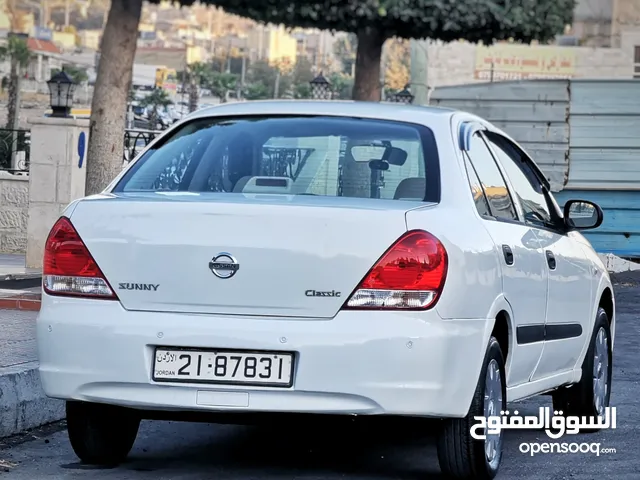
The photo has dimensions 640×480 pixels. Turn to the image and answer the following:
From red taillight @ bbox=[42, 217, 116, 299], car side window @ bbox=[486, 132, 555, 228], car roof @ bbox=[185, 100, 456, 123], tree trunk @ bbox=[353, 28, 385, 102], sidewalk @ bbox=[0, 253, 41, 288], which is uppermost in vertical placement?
tree trunk @ bbox=[353, 28, 385, 102]

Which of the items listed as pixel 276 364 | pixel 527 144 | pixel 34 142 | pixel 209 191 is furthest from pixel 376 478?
pixel 527 144

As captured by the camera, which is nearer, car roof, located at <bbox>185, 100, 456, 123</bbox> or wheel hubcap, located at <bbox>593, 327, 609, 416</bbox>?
car roof, located at <bbox>185, 100, 456, 123</bbox>

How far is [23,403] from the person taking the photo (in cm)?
726

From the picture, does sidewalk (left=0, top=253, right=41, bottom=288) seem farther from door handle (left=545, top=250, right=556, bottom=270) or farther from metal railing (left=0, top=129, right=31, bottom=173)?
door handle (left=545, top=250, right=556, bottom=270)

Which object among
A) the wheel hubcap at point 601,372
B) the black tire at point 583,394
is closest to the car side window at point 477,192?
the black tire at point 583,394

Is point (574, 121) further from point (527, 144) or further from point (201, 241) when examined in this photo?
point (201, 241)

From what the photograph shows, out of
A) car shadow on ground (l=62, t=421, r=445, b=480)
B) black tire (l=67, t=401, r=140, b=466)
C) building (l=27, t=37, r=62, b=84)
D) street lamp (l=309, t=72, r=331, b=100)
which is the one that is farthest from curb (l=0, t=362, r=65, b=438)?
building (l=27, t=37, r=62, b=84)

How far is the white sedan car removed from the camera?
5312 millimetres

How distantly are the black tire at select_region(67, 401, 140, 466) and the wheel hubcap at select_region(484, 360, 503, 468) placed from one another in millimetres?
1370

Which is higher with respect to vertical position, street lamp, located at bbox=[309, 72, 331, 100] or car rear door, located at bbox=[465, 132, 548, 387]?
street lamp, located at bbox=[309, 72, 331, 100]

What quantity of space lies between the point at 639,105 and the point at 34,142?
9043mm

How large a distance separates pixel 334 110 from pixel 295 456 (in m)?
1.51

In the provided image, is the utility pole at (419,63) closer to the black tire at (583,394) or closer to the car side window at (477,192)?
the black tire at (583,394)

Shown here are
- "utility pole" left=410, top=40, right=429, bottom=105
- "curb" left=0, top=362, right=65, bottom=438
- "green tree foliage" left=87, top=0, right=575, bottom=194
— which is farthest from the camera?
"utility pole" left=410, top=40, right=429, bottom=105
